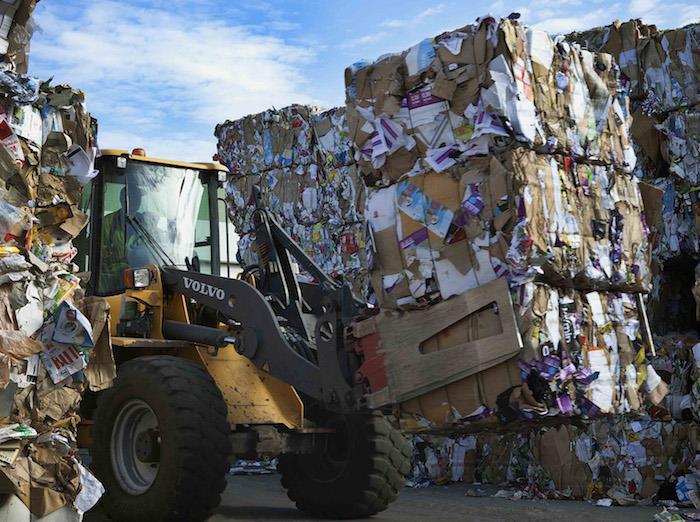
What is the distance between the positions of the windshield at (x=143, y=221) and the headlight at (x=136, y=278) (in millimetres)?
124

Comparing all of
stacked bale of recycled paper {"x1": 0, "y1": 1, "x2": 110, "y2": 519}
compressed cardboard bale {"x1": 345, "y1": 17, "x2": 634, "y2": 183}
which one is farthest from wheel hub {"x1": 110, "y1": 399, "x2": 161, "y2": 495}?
compressed cardboard bale {"x1": 345, "y1": 17, "x2": 634, "y2": 183}

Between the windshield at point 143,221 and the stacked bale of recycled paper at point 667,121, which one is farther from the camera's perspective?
the stacked bale of recycled paper at point 667,121

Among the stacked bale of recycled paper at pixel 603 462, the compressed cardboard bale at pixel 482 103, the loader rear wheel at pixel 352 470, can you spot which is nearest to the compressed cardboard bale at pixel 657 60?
the compressed cardboard bale at pixel 482 103

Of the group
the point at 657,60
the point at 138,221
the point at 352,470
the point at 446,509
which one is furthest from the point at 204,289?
the point at 657,60

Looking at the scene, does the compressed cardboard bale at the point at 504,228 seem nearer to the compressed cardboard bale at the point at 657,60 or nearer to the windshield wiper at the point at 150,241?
the windshield wiper at the point at 150,241

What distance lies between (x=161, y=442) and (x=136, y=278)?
4.44ft

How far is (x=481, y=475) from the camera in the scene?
8852 millimetres

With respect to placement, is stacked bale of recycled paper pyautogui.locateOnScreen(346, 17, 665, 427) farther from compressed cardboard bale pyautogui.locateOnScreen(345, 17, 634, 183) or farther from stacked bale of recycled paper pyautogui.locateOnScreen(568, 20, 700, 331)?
stacked bale of recycled paper pyautogui.locateOnScreen(568, 20, 700, 331)

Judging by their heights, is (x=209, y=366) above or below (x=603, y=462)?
above

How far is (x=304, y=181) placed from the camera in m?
10.2

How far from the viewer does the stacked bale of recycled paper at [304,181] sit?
973cm

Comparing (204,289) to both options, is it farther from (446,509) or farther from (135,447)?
(446,509)

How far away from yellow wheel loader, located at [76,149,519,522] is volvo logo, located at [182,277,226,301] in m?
0.01

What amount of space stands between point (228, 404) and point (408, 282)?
185 centimetres
